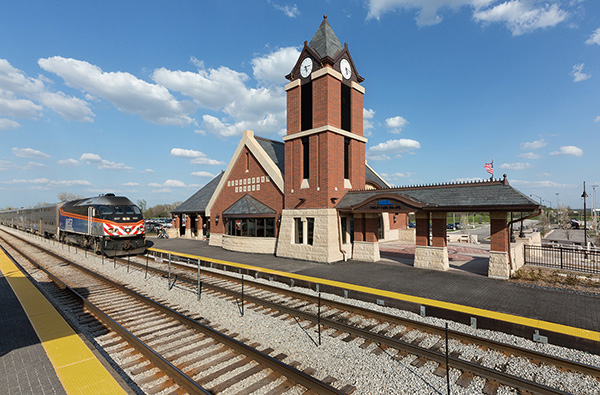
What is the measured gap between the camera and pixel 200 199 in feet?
124

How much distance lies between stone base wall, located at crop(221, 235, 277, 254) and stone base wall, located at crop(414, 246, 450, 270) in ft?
36.1

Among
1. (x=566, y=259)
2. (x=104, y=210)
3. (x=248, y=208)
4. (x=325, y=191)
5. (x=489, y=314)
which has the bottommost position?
(x=566, y=259)

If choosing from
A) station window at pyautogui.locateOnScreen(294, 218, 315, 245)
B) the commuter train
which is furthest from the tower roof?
the commuter train

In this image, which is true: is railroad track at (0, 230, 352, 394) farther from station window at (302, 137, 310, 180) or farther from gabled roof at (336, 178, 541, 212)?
station window at (302, 137, 310, 180)

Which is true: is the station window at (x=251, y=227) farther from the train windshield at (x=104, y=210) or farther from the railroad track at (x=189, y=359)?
the railroad track at (x=189, y=359)

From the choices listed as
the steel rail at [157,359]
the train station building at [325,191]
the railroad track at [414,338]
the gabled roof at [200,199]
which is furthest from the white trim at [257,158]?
the steel rail at [157,359]

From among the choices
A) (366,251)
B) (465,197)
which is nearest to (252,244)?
(366,251)

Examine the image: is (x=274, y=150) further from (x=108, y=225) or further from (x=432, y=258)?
(x=432, y=258)

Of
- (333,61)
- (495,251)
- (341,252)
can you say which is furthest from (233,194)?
(495,251)

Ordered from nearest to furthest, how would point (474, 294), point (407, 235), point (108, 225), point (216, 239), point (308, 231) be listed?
point (474, 294), point (108, 225), point (308, 231), point (216, 239), point (407, 235)

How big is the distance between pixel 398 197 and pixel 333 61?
426 inches

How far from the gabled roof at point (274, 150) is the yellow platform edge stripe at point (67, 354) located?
18.0 meters

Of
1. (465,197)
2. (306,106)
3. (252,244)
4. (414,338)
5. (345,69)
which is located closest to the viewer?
(414,338)

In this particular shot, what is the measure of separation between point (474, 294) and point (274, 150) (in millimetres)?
20534
